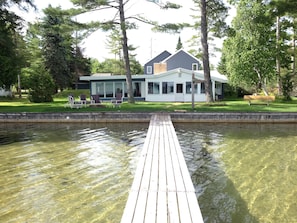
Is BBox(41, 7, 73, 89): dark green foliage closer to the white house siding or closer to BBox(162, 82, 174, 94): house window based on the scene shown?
the white house siding

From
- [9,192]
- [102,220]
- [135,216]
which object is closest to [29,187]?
[9,192]

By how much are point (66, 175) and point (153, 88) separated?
18.4m

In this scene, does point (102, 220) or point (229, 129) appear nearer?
point (102, 220)

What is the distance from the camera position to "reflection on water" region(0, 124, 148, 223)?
4.53m

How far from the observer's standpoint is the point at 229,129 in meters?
12.3

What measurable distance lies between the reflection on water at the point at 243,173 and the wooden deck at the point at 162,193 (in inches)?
25.8

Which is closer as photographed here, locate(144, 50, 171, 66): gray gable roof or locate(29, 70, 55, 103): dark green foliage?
locate(29, 70, 55, 103): dark green foliage

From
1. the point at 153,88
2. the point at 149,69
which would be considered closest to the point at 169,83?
the point at 153,88

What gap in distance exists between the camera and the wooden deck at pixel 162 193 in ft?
10.5

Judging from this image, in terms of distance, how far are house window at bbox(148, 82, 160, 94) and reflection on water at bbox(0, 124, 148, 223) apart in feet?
42.5

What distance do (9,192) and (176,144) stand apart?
12.2 ft

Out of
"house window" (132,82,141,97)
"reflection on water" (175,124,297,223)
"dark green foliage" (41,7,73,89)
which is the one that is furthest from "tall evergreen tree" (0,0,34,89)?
"reflection on water" (175,124,297,223)

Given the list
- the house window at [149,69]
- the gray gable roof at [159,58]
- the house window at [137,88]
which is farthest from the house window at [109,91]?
the gray gable roof at [159,58]

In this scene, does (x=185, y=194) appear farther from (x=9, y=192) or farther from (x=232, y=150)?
(x=232, y=150)
